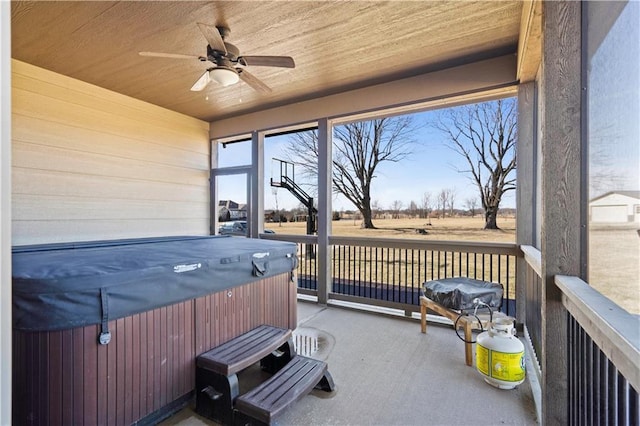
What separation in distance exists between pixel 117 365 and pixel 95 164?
343 centimetres

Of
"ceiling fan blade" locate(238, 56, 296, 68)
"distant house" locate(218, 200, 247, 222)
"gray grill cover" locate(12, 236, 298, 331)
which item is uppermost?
"ceiling fan blade" locate(238, 56, 296, 68)

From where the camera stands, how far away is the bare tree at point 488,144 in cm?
361

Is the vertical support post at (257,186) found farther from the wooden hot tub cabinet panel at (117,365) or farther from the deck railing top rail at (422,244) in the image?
the wooden hot tub cabinet panel at (117,365)

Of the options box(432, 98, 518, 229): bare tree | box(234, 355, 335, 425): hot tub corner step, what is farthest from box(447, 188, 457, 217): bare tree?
box(234, 355, 335, 425): hot tub corner step

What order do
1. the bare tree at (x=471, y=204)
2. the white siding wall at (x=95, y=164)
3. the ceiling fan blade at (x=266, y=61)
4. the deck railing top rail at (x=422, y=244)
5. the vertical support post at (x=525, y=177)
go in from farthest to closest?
the bare tree at (x=471, y=204)
the white siding wall at (x=95, y=164)
the deck railing top rail at (x=422, y=244)
the vertical support post at (x=525, y=177)
the ceiling fan blade at (x=266, y=61)

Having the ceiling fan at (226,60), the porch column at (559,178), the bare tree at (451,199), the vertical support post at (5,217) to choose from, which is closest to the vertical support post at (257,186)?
the ceiling fan at (226,60)

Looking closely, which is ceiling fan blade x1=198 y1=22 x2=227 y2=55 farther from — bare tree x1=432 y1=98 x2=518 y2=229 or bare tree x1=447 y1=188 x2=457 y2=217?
bare tree x1=447 y1=188 x2=457 y2=217

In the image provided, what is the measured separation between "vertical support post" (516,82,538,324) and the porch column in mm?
1822

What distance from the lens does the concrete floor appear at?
1.96m

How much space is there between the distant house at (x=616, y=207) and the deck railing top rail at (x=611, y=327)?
0.32 meters

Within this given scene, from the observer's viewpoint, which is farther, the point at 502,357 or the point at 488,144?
the point at 488,144

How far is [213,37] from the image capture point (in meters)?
2.43

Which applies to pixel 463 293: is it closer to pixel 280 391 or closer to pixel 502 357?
pixel 502 357

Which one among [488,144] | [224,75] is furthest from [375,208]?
[224,75]
